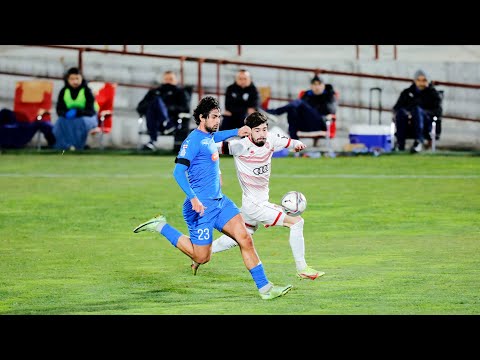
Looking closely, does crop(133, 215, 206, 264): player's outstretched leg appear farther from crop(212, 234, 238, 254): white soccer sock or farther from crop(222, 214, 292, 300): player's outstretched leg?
crop(222, 214, 292, 300): player's outstretched leg

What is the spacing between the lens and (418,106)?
2633 centimetres

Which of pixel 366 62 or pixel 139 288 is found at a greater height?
pixel 366 62

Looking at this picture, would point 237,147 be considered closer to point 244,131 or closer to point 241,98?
point 244,131

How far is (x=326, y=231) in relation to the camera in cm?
1587

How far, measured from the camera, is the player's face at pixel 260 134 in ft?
38.1

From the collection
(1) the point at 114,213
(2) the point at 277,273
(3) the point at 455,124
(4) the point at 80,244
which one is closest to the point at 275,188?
(1) the point at 114,213

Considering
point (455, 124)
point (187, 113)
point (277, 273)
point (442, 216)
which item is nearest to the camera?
point (277, 273)

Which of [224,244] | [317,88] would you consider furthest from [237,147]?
[317,88]

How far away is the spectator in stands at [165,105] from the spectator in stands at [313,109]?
6.47 ft

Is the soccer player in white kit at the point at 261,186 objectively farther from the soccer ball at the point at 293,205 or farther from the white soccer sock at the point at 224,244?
the soccer ball at the point at 293,205

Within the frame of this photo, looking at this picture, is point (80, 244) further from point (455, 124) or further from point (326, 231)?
point (455, 124)

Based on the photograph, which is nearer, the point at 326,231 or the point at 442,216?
the point at 326,231

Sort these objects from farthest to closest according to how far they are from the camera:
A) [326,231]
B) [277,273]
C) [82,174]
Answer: [82,174], [326,231], [277,273]

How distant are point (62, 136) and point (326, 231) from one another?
506 inches
